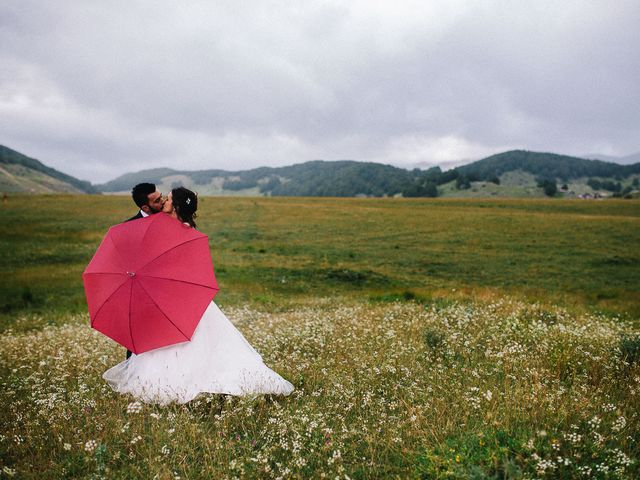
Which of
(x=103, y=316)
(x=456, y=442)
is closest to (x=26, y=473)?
(x=103, y=316)

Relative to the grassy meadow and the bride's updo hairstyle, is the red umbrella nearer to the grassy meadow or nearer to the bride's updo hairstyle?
the bride's updo hairstyle

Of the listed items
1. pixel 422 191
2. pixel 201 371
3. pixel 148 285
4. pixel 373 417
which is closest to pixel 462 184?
pixel 422 191

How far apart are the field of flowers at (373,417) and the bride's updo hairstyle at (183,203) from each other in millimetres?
2920

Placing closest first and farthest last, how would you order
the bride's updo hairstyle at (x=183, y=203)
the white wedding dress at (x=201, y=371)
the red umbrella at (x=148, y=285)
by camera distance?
the red umbrella at (x=148, y=285) < the white wedding dress at (x=201, y=371) < the bride's updo hairstyle at (x=183, y=203)

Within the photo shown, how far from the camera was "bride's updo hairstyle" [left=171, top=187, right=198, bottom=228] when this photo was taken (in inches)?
250

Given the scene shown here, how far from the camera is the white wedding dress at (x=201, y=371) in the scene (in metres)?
5.68

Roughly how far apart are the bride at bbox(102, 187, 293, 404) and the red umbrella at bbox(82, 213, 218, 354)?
0.44 m

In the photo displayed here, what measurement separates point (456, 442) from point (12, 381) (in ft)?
25.0

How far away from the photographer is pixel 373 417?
5.23 metres

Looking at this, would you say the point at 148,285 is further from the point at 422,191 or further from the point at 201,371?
the point at 422,191

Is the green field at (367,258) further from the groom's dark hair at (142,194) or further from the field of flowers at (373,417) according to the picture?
the groom's dark hair at (142,194)

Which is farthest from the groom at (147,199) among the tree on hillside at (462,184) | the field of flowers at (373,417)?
the tree on hillside at (462,184)

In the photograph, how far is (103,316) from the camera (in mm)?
5465

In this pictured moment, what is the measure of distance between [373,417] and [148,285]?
11.9ft
